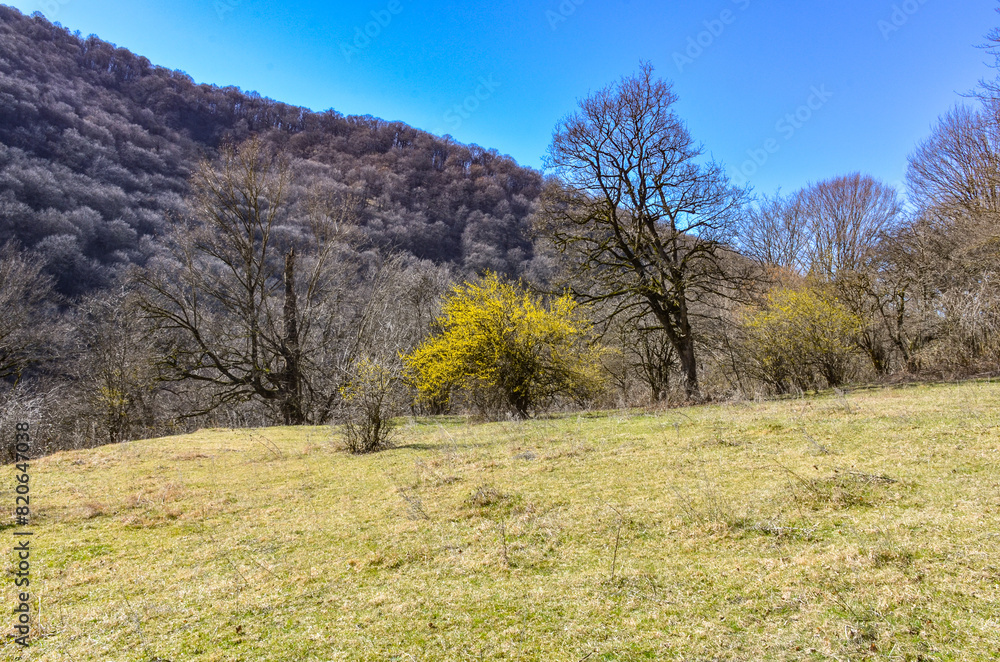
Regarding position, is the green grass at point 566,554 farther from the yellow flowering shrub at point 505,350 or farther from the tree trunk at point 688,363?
the tree trunk at point 688,363

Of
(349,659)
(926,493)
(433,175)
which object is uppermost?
(433,175)

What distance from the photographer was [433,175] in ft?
208

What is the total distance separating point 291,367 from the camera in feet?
63.3

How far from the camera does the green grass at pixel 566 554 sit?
8.02 ft

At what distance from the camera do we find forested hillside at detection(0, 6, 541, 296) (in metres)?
32.5

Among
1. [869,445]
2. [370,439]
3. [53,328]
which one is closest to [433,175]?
[53,328]

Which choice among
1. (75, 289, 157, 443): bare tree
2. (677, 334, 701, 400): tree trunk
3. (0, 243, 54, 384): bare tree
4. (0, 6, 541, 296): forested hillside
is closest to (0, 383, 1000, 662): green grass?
(677, 334, 701, 400): tree trunk

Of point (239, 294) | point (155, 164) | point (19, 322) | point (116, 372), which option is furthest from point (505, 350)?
point (155, 164)

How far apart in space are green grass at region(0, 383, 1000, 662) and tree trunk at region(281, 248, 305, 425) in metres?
12.3

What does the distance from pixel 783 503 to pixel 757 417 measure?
455cm

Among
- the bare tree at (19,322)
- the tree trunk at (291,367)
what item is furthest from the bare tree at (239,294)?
the bare tree at (19,322)

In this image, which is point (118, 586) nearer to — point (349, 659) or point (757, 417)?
point (349, 659)

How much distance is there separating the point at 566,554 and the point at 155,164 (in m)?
55.6

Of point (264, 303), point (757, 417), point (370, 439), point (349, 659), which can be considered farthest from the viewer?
point (264, 303)
